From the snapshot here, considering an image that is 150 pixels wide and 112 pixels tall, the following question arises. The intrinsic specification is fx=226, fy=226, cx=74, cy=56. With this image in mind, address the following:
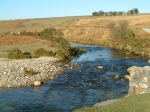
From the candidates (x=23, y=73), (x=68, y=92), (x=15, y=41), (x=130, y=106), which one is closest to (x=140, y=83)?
(x=130, y=106)

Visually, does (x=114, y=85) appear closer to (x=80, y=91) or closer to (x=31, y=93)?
(x=80, y=91)

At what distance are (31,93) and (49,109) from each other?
17.7ft

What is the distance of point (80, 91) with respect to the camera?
2820cm

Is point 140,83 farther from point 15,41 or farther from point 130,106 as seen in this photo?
point 15,41

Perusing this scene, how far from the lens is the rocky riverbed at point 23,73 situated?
30.2 m

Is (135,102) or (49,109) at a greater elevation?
(135,102)

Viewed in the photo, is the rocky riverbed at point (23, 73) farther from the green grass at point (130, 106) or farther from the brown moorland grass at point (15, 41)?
the brown moorland grass at point (15, 41)

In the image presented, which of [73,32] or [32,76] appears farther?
[73,32]

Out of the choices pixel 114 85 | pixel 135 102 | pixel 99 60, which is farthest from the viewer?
pixel 99 60

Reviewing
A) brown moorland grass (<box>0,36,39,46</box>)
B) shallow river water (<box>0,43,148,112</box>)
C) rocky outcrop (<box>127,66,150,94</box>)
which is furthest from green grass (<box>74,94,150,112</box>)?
brown moorland grass (<box>0,36,39,46</box>)

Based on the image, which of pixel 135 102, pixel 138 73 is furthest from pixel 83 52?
pixel 135 102

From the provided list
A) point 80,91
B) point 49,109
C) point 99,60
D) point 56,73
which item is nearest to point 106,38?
point 99,60

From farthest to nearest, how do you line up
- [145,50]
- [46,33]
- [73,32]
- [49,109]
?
[73,32] < [46,33] < [145,50] < [49,109]

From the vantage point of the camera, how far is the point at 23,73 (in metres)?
33.7
